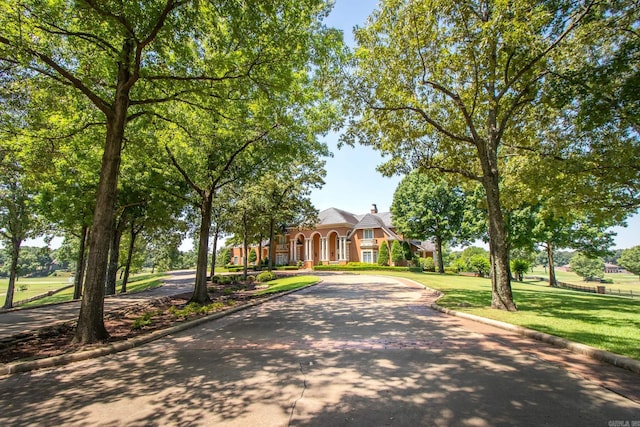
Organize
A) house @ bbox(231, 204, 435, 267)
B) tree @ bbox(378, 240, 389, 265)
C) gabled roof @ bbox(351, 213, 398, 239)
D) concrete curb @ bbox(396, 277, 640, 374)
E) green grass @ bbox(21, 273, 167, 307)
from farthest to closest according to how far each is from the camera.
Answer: house @ bbox(231, 204, 435, 267) < gabled roof @ bbox(351, 213, 398, 239) < tree @ bbox(378, 240, 389, 265) < green grass @ bbox(21, 273, 167, 307) < concrete curb @ bbox(396, 277, 640, 374)

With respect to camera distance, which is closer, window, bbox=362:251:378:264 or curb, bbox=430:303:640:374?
curb, bbox=430:303:640:374

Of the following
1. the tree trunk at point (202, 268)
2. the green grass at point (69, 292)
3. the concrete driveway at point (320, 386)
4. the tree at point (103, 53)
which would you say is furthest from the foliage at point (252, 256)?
the concrete driveway at point (320, 386)

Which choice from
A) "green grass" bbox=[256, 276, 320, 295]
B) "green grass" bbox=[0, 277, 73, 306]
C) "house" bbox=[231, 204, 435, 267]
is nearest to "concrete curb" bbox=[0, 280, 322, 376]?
"green grass" bbox=[256, 276, 320, 295]

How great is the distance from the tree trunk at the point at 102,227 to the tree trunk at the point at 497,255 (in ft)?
37.8

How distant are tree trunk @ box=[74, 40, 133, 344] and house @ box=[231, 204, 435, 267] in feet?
113

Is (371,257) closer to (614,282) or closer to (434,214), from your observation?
(434,214)

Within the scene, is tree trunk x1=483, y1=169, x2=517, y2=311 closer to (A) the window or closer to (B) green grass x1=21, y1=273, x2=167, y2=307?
(B) green grass x1=21, y1=273, x2=167, y2=307

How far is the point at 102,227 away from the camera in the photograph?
7.43 metres

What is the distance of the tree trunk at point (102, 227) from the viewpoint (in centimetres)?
714

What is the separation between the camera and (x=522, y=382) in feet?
14.5

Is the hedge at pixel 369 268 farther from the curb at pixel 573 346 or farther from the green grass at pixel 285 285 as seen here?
the curb at pixel 573 346

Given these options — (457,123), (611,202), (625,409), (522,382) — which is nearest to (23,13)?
(522,382)

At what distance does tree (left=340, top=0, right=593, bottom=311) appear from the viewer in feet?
29.7

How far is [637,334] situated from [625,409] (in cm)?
450
